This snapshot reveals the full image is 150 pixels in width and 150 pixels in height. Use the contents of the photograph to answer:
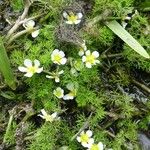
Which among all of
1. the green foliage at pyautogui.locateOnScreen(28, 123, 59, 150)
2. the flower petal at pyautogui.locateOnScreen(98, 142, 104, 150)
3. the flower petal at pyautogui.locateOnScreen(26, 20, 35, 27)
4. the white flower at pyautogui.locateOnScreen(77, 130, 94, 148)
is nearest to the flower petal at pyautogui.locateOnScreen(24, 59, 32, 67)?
the flower petal at pyautogui.locateOnScreen(26, 20, 35, 27)

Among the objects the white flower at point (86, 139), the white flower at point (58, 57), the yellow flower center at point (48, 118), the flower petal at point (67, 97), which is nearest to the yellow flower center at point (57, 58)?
the white flower at point (58, 57)

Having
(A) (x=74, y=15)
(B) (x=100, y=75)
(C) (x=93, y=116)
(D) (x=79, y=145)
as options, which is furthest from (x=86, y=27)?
(D) (x=79, y=145)

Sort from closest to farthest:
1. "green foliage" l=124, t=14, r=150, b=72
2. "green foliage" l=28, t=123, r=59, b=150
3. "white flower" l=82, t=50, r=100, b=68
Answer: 1. "green foliage" l=28, t=123, r=59, b=150
2. "white flower" l=82, t=50, r=100, b=68
3. "green foliage" l=124, t=14, r=150, b=72

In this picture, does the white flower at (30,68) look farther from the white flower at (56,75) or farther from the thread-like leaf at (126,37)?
the thread-like leaf at (126,37)

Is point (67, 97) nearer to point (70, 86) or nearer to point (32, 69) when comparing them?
point (70, 86)

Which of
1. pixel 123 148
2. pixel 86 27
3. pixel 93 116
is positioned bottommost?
pixel 123 148

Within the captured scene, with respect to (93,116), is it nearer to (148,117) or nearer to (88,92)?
(88,92)

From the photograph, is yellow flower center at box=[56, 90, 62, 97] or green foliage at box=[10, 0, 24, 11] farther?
green foliage at box=[10, 0, 24, 11]

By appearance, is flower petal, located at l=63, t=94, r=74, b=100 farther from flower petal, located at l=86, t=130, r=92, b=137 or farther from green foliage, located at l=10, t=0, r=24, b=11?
green foliage, located at l=10, t=0, r=24, b=11
